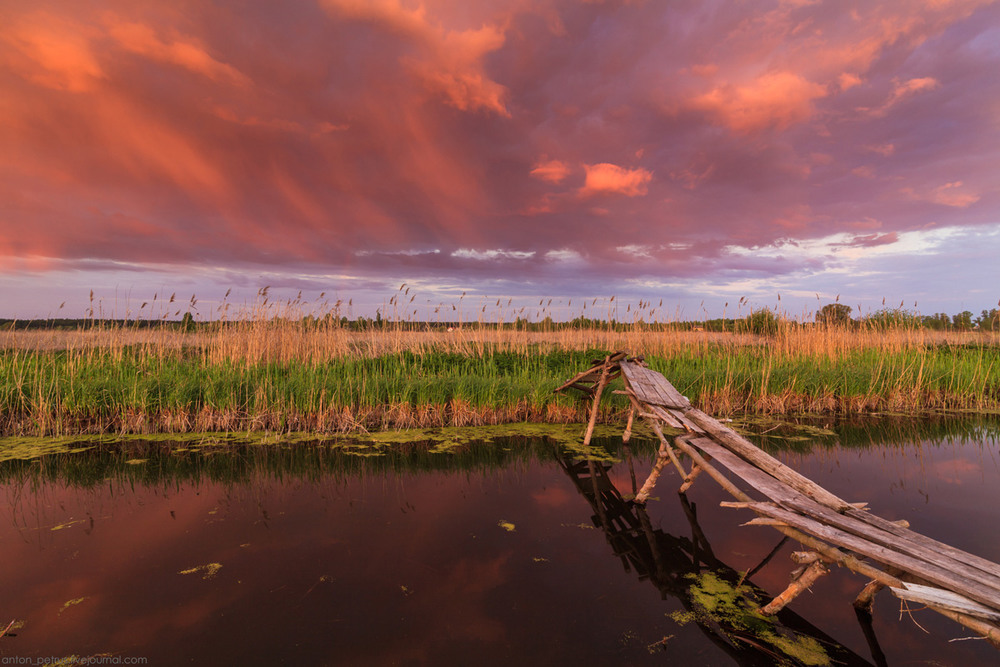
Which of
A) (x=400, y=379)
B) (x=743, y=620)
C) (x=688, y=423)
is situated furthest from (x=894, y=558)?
(x=400, y=379)

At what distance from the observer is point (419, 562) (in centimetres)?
394

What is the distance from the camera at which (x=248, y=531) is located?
4441 millimetres

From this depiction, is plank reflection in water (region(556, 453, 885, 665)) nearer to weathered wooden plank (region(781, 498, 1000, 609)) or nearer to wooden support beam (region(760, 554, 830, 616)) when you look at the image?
wooden support beam (region(760, 554, 830, 616))

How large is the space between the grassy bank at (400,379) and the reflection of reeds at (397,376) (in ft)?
0.10

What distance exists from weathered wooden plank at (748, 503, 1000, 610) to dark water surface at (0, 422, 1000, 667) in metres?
0.29

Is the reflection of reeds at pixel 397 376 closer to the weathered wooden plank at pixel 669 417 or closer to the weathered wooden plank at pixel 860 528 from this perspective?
the weathered wooden plank at pixel 669 417

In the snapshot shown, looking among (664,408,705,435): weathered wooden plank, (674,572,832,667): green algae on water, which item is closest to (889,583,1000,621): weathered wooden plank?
(674,572,832,667): green algae on water

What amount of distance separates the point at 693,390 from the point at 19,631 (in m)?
9.95

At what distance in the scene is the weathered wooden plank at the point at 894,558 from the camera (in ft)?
6.53

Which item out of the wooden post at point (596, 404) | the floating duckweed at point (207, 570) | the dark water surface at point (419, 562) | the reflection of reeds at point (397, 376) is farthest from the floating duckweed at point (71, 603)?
the wooden post at point (596, 404)

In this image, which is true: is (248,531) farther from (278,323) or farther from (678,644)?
(278,323)

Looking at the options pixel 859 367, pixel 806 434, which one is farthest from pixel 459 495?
pixel 859 367

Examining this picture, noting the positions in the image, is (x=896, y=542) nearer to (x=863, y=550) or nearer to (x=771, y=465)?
(x=863, y=550)

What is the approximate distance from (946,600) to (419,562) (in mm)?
3549
